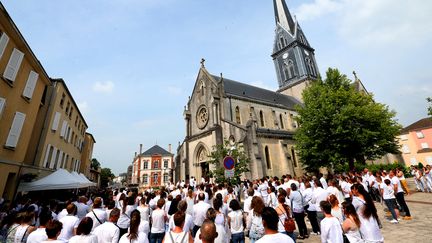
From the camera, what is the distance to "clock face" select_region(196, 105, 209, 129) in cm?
2626

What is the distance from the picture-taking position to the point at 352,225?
11.8 feet

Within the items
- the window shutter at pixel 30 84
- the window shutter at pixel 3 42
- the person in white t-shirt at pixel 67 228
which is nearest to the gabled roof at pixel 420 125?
the person in white t-shirt at pixel 67 228

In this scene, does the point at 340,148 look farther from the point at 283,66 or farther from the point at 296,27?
the point at 296,27

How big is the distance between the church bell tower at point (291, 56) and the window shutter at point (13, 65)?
124ft

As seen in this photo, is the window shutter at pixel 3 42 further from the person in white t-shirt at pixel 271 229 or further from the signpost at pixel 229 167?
the person in white t-shirt at pixel 271 229

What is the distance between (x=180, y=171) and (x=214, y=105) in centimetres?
1048

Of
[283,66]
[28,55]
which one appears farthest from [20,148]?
[283,66]

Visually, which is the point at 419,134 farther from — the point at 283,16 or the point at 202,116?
the point at 202,116

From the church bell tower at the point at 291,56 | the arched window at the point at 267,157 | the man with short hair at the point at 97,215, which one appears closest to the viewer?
the man with short hair at the point at 97,215

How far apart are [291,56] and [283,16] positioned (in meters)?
11.1

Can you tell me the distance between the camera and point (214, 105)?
955 inches

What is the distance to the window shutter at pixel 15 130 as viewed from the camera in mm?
10875

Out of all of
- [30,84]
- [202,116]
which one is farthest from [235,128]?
[30,84]

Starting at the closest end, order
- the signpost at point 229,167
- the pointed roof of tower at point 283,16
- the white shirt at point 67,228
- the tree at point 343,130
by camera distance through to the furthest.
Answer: the white shirt at point 67,228
the signpost at point 229,167
the tree at point 343,130
the pointed roof of tower at point 283,16
